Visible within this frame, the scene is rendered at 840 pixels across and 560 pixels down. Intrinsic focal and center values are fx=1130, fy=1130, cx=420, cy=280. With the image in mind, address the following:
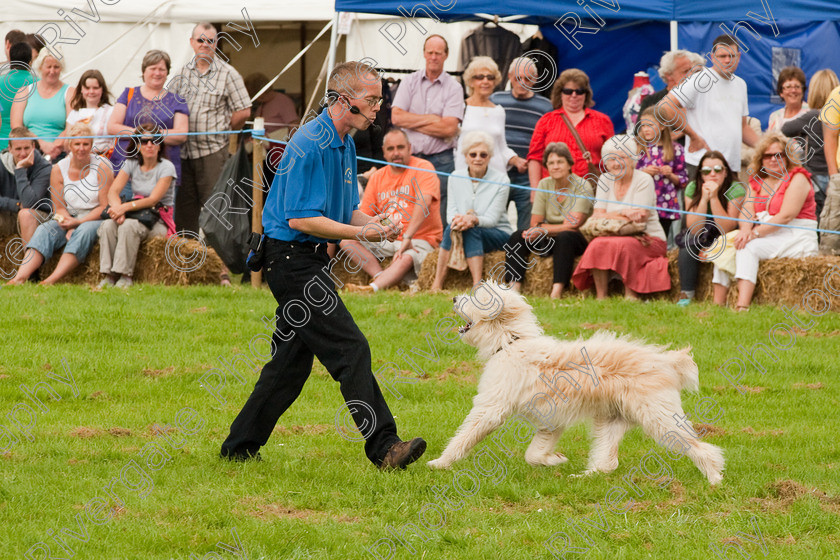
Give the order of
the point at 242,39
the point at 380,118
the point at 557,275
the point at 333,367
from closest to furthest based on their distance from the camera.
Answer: the point at 333,367 → the point at 557,275 → the point at 380,118 → the point at 242,39

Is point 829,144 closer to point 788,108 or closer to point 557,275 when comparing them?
point 788,108

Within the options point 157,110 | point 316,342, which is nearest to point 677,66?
point 157,110

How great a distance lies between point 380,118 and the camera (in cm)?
1521

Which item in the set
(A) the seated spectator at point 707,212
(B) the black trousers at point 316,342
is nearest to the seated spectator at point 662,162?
(A) the seated spectator at point 707,212

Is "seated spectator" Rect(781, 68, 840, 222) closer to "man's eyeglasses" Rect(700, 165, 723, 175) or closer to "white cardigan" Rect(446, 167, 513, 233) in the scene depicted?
"man's eyeglasses" Rect(700, 165, 723, 175)

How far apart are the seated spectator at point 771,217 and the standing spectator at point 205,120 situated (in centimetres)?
659

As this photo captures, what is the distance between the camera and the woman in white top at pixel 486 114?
45.5 ft

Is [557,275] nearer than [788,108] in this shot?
Yes

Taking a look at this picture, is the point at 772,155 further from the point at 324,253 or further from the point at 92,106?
the point at 92,106

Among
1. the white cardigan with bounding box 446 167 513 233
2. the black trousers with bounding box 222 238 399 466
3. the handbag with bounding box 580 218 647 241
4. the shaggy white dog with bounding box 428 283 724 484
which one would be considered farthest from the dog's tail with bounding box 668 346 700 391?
the white cardigan with bounding box 446 167 513 233

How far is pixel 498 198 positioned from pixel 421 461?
20.7 feet

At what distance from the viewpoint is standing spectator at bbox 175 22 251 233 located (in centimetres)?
1473

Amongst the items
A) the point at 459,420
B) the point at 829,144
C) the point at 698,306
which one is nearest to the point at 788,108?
the point at 829,144

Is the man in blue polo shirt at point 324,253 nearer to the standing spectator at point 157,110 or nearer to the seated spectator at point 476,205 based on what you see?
the seated spectator at point 476,205
